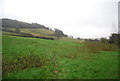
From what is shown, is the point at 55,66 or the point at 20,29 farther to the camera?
the point at 20,29

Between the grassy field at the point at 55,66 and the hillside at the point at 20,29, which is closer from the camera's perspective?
the grassy field at the point at 55,66

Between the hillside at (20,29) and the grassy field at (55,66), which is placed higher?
the hillside at (20,29)

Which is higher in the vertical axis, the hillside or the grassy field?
the hillside

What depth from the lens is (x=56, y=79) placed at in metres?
7.99

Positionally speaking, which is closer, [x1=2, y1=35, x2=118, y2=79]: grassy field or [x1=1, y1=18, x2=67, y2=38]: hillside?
[x1=2, y1=35, x2=118, y2=79]: grassy field

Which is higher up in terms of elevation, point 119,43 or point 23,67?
point 119,43

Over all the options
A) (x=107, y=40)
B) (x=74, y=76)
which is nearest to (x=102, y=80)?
(x=74, y=76)

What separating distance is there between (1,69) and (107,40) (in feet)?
133

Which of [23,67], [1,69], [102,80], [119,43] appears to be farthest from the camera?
[119,43]

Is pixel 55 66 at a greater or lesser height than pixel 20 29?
lesser

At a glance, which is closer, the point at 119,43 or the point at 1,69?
the point at 1,69

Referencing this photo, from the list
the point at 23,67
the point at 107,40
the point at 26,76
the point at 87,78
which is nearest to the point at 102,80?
the point at 87,78

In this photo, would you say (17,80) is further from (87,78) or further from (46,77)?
(87,78)

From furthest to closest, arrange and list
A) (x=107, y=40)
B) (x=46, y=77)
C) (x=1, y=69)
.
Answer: (x=107, y=40)
(x=1, y=69)
(x=46, y=77)
